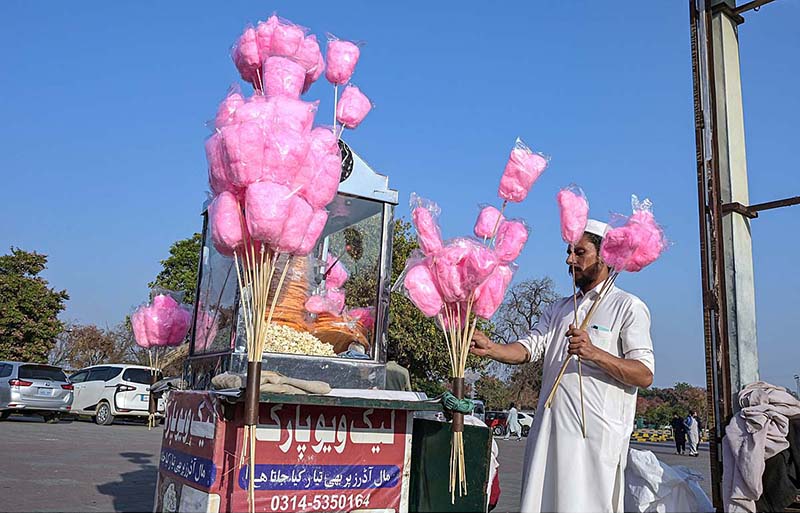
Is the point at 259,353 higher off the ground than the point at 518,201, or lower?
lower

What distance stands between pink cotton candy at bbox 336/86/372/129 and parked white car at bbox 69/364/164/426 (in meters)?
13.9

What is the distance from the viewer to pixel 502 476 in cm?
1026

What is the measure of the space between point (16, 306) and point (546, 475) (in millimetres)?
26607

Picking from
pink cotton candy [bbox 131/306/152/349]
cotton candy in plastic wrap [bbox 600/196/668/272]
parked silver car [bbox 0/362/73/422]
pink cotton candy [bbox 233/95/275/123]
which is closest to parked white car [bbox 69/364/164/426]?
parked silver car [bbox 0/362/73/422]

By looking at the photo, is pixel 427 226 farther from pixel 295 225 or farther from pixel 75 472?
pixel 75 472

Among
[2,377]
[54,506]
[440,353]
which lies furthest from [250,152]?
[440,353]

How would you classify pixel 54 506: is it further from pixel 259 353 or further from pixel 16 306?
pixel 16 306

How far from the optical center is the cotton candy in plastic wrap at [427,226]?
370 centimetres

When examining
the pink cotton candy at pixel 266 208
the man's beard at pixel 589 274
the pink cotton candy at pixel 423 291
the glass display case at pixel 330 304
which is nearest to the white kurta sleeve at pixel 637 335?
the man's beard at pixel 589 274

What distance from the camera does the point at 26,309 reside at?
2577cm

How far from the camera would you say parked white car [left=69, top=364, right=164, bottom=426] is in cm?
1714

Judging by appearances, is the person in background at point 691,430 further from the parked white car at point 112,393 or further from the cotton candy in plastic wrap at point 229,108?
the cotton candy in plastic wrap at point 229,108

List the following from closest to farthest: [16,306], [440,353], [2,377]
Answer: [2,377] < [440,353] < [16,306]

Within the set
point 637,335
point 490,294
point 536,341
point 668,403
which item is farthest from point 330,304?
point 668,403
